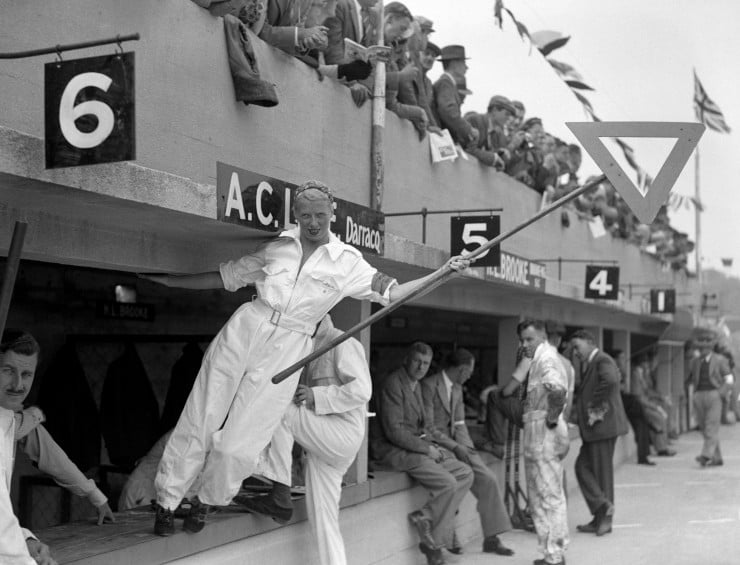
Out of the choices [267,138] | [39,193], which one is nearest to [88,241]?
[39,193]

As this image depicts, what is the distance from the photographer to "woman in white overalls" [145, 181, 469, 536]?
5.62 metres

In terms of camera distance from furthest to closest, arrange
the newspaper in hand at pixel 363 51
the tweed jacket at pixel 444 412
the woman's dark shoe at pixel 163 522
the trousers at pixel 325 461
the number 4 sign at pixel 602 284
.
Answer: the number 4 sign at pixel 602 284 < the tweed jacket at pixel 444 412 < the newspaper in hand at pixel 363 51 < the trousers at pixel 325 461 < the woman's dark shoe at pixel 163 522

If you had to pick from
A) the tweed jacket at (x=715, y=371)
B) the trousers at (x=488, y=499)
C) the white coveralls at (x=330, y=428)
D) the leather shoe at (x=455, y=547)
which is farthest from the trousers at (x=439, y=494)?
the tweed jacket at (x=715, y=371)

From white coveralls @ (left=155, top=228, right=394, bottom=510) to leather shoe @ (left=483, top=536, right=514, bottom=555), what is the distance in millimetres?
4106

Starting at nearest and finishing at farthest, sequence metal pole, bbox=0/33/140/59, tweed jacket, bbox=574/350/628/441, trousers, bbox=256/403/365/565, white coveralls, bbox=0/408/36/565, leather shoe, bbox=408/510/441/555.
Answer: metal pole, bbox=0/33/140/59 → white coveralls, bbox=0/408/36/565 → trousers, bbox=256/403/365/565 → leather shoe, bbox=408/510/441/555 → tweed jacket, bbox=574/350/628/441

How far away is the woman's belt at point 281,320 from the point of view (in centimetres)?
577

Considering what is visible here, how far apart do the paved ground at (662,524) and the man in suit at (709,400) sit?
24cm

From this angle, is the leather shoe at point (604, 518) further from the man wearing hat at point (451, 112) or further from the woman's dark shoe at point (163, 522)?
the woman's dark shoe at point (163, 522)

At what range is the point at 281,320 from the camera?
576 centimetres

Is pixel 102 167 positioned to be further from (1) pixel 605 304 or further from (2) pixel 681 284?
(2) pixel 681 284

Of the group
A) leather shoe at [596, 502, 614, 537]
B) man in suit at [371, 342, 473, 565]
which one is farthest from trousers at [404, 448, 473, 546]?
leather shoe at [596, 502, 614, 537]

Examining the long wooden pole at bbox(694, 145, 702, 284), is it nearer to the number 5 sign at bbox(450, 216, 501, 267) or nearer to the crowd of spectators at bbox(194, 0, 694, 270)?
Answer: the crowd of spectators at bbox(194, 0, 694, 270)

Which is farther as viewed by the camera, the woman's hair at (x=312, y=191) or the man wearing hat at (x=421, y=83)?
the man wearing hat at (x=421, y=83)

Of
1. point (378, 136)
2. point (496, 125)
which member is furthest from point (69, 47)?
point (496, 125)
